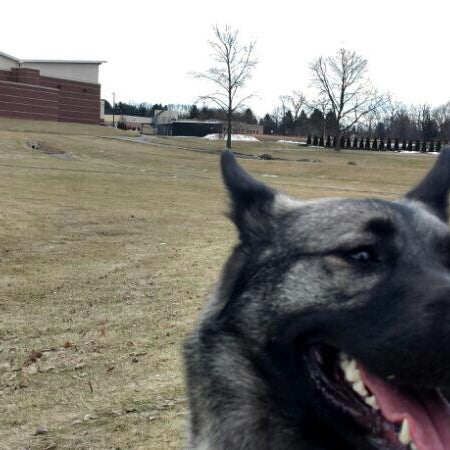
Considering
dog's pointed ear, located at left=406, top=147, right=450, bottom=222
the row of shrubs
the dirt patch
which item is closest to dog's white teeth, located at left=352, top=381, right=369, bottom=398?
dog's pointed ear, located at left=406, top=147, right=450, bottom=222

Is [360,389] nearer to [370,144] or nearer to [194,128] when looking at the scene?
[370,144]

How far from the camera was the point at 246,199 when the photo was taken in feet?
11.2

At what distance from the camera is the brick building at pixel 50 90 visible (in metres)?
71.8

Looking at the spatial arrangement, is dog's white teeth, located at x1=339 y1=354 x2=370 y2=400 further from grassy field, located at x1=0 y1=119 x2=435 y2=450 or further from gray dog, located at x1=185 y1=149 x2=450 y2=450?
grassy field, located at x1=0 y1=119 x2=435 y2=450

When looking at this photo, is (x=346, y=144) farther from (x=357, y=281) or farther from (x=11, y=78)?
(x=357, y=281)

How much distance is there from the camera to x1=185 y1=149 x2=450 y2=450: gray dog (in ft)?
8.56

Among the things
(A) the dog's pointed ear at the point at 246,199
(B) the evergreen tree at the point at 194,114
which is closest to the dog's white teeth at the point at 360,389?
(A) the dog's pointed ear at the point at 246,199

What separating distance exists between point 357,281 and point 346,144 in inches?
3204

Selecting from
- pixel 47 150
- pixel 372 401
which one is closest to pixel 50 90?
pixel 47 150

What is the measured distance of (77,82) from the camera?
82.2 meters

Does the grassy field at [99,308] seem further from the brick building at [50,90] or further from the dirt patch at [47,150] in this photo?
the brick building at [50,90]

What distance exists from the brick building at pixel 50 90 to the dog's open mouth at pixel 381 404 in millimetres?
72384

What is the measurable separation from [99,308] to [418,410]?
20.4ft

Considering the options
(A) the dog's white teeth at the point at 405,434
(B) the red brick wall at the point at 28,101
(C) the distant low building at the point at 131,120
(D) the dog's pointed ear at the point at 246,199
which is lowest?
(C) the distant low building at the point at 131,120
